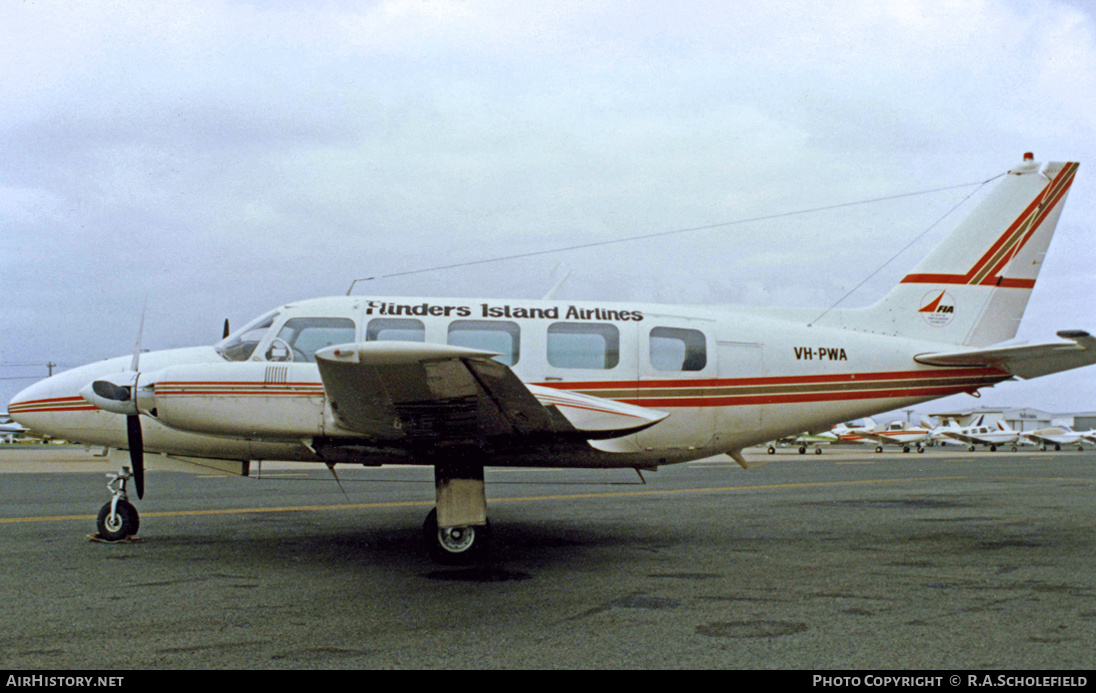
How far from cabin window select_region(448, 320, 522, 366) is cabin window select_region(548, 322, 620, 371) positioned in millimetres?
436

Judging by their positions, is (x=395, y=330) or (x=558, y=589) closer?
(x=558, y=589)

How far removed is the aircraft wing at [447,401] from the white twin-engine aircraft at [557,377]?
27mm

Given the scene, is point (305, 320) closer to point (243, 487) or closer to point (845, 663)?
point (845, 663)

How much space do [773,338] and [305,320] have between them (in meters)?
5.83

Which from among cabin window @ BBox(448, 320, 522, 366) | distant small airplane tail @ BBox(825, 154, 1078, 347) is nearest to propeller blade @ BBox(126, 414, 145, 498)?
cabin window @ BBox(448, 320, 522, 366)

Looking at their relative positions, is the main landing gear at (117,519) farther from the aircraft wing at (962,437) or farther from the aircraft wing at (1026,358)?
the aircraft wing at (962,437)

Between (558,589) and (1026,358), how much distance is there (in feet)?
22.5

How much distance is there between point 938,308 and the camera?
11.2m

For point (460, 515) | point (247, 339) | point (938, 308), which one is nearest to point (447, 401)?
point (460, 515)

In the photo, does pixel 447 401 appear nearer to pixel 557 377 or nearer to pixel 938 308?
pixel 557 377

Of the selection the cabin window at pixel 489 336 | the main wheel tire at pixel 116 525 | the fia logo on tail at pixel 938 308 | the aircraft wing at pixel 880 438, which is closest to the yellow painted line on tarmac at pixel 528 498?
the main wheel tire at pixel 116 525

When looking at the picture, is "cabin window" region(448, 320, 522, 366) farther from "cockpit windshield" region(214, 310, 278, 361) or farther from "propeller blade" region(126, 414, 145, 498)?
"propeller blade" region(126, 414, 145, 498)

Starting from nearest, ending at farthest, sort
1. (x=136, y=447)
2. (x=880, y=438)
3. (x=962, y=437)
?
(x=136, y=447)
(x=880, y=438)
(x=962, y=437)

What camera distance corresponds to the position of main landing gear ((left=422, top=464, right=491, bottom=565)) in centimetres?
877
